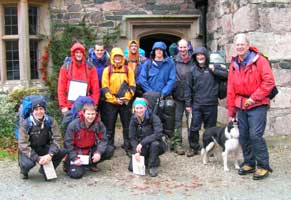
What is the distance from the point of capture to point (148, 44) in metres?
12.6

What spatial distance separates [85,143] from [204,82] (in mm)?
1946

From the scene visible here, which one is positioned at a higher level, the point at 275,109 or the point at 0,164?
the point at 275,109

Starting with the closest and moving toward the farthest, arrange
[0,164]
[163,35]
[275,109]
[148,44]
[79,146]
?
[79,146], [0,164], [275,109], [163,35], [148,44]

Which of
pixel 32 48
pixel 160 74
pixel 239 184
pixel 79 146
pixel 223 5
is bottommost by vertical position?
pixel 239 184

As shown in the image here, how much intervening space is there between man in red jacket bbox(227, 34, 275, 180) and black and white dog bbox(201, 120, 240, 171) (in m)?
0.14

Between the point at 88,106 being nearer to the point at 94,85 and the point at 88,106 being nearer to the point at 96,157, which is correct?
the point at 96,157

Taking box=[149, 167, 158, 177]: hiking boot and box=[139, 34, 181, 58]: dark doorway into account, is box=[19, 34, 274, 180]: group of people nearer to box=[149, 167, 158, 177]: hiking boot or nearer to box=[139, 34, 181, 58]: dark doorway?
box=[149, 167, 158, 177]: hiking boot

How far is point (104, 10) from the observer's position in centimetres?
1052

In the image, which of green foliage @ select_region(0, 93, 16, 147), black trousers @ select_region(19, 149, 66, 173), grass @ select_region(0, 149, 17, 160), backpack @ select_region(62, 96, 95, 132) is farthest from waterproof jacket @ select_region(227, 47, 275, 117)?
green foliage @ select_region(0, 93, 16, 147)

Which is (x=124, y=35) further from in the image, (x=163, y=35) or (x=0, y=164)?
(x=0, y=164)

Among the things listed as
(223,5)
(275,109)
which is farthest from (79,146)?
(223,5)

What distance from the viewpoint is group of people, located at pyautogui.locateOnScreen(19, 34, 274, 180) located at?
5898mm

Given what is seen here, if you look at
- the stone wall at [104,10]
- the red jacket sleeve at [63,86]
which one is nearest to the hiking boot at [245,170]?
the red jacket sleeve at [63,86]

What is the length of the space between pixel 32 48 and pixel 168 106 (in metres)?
4.53
